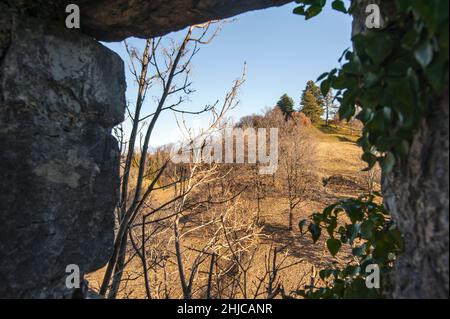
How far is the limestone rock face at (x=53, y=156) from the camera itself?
4.21ft

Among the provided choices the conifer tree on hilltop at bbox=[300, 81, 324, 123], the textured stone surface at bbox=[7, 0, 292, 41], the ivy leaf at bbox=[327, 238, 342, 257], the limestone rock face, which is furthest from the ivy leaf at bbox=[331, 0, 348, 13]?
the conifer tree on hilltop at bbox=[300, 81, 324, 123]

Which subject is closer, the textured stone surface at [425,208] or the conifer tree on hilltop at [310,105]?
the textured stone surface at [425,208]

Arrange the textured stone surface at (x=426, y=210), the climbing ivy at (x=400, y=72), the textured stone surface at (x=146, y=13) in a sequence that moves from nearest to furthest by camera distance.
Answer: the climbing ivy at (x=400, y=72), the textured stone surface at (x=426, y=210), the textured stone surface at (x=146, y=13)

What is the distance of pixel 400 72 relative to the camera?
87 cm

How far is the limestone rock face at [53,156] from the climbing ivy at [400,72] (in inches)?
45.7

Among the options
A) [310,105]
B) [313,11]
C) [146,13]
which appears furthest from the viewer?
[310,105]

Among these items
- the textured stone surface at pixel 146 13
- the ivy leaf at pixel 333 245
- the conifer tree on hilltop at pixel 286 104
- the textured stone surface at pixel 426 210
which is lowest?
the ivy leaf at pixel 333 245

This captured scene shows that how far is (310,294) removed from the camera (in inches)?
54.9

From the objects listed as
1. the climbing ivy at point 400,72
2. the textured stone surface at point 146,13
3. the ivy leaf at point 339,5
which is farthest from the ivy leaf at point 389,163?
the textured stone surface at point 146,13

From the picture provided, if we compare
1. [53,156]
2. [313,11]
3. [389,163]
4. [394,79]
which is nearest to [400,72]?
[394,79]

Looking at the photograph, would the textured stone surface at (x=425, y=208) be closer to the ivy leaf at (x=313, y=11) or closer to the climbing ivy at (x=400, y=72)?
the climbing ivy at (x=400, y=72)

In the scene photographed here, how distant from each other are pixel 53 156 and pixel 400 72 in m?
A: 1.39

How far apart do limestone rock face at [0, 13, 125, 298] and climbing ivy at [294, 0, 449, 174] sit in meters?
1.16

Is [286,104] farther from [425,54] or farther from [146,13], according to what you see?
[425,54]
